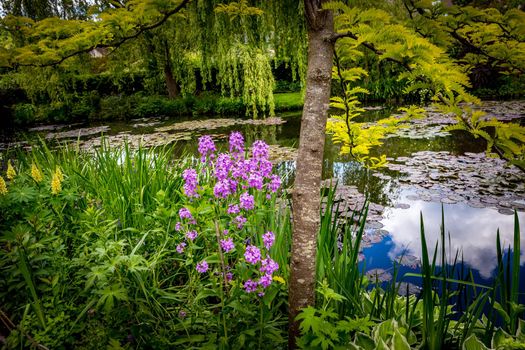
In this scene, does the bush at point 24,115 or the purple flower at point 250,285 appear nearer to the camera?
the purple flower at point 250,285

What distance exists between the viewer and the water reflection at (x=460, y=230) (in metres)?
3.55

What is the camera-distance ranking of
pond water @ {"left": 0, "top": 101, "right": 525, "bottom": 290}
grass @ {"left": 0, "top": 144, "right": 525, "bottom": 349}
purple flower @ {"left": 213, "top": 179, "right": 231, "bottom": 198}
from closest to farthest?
1. grass @ {"left": 0, "top": 144, "right": 525, "bottom": 349}
2. purple flower @ {"left": 213, "top": 179, "right": 231, "bottom": 198}
3. pond water @ {"left": 0, "top": 101, "right": 525, "bottom": 290}

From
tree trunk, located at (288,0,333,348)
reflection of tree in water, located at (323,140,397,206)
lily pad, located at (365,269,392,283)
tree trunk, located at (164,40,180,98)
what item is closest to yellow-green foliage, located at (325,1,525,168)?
tree trunk, located at (288,0,333,348)

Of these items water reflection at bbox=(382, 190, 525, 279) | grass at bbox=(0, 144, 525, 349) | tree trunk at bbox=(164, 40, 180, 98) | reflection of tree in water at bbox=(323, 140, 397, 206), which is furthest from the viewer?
tree trunk at bbox=(164, 40, 180, 98)

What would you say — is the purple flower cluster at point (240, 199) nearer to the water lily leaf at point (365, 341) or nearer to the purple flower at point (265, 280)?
the purple flower at point (265, 280)

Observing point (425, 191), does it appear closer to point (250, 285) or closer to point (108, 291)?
point (250, 285)

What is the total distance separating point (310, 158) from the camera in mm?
1509

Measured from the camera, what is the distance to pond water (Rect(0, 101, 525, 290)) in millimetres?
3648

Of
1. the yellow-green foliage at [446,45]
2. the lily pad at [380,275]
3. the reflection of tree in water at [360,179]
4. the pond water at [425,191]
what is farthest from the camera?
the reflection of tree in water at [360,179]

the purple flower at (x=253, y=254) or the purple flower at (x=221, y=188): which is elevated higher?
the purple flower at (x=221, y=188)

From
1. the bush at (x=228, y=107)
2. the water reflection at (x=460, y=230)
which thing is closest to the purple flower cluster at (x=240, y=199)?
the water reflection at (x=460, y=230)

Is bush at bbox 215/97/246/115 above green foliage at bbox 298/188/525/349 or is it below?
above

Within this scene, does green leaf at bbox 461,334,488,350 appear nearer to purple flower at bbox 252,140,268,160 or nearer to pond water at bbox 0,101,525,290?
pond water at bbox 0,101,525,290

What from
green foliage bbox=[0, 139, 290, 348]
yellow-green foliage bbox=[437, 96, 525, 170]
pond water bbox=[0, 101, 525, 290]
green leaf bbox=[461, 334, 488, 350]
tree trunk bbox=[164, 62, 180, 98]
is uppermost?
tree trunk bbox=[164, 62, 180, 98]
